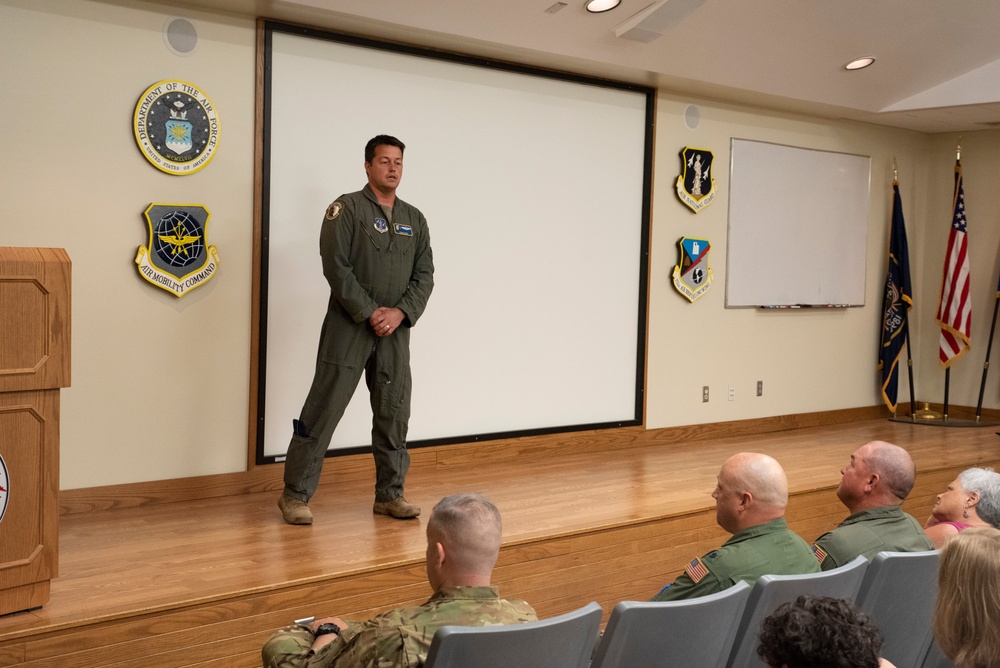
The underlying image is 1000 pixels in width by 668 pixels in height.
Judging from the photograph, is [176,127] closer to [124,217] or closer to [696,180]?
[124,217]

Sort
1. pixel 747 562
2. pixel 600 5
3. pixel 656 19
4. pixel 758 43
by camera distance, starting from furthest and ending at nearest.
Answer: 1. pixel 758 43
2. pixel 656 19
3. pixel 600 5
4. pixel 747 562

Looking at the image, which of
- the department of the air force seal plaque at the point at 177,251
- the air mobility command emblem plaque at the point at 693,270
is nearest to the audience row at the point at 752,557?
the department of the air force seal plaque at the point at 177,251

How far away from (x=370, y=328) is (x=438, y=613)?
2.29m

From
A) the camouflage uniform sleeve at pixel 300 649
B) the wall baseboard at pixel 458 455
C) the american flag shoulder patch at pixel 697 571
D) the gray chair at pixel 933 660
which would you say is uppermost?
the american flag shoulder patch at pixel 697 571

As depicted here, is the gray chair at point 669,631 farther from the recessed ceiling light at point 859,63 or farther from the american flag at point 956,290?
the american flag at point 956,290

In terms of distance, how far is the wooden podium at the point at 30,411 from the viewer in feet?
9.43

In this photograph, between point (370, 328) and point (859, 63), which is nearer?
point (370, 328)

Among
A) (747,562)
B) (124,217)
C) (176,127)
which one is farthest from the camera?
(176,127)

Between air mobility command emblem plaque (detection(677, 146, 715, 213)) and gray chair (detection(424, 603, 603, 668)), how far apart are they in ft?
16.0

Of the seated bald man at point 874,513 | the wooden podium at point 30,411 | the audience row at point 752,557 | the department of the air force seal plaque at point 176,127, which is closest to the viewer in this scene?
the audience row at point 752,557

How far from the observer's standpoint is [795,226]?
24.2ft

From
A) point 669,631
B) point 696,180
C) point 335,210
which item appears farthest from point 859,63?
point 669,631

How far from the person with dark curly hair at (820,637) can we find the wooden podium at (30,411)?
223 cm

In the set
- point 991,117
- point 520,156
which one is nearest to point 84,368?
point 520,156
